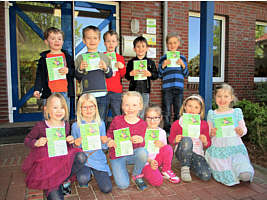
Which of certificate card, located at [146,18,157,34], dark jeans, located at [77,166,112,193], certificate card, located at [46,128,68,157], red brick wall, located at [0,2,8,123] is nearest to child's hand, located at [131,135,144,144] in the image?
dark jeans, located at [77,166,112,193]

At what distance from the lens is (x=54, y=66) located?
2.70 m

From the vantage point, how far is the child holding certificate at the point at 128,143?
2.31 metres

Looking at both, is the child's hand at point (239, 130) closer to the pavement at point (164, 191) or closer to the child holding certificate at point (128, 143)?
the pavement at point (164, 191)

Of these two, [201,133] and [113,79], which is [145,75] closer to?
[113,79]

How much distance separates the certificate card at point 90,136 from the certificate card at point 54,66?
2.84 feet

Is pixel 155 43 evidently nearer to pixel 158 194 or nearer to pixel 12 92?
pixel 12 92

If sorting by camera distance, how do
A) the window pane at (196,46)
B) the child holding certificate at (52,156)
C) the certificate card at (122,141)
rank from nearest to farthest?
the child holding certificate at (52,156)
the certificate card at (122,141)
the window pane at (196,46)

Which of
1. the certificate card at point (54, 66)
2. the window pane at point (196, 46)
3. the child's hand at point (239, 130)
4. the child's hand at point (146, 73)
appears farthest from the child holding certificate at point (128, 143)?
the window pane at point (196, 46)

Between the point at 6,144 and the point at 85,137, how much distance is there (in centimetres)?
257

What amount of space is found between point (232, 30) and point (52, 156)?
638cm

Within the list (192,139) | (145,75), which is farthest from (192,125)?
(145,75)

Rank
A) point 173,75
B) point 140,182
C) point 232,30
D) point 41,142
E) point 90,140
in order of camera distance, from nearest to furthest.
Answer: point 41,142
point 90,140
point 140,182
point 173,75
point 232,30

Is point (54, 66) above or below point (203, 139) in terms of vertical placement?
above

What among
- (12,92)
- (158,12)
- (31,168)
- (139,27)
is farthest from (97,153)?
(158,12)
